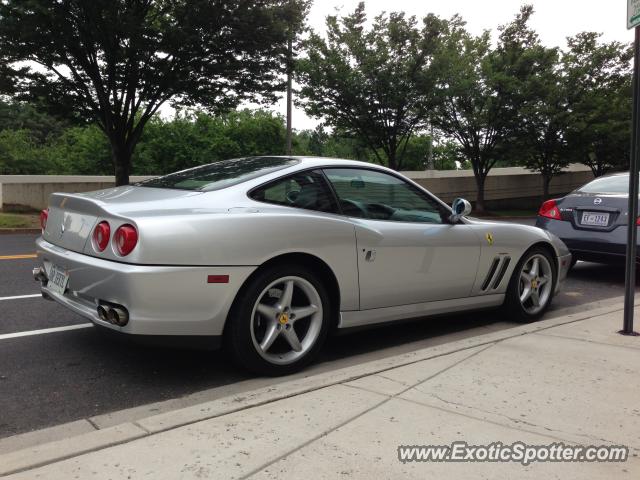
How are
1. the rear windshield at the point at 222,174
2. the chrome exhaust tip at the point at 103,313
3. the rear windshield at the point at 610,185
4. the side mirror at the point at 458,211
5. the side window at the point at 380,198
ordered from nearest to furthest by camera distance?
the chrome exhaust tip at the point at 103,313 → the rear windshield at the point at 222,174 → the side window at the point at 380,198 → the side mirror at the point at 458,211 → the rear windshield at the point at 610,185

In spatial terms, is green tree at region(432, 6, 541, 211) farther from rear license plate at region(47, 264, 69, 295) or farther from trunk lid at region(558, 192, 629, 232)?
rear license plate at region(47, 264, 69, 295)

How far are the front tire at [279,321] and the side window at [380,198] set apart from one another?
2.31ft

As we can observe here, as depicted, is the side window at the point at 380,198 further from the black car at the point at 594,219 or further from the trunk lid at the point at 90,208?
the black car at the point at 594,219

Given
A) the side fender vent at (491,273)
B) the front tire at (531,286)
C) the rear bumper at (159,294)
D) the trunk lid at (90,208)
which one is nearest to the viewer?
the rear bumper at (159,294)

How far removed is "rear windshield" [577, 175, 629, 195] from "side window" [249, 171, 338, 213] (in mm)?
5001

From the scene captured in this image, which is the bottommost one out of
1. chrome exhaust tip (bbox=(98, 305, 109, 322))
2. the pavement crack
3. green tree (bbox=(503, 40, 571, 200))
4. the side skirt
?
the pavement crack

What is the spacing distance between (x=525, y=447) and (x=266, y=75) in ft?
51.9

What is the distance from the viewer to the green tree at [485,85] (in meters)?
21.8

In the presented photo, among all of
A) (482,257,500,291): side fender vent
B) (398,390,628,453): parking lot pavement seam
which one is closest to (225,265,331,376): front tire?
(398,390,628,453): parking lot pavement seam

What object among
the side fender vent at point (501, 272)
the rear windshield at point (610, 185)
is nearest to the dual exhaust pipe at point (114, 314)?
the side fender vent at point (501, 272)

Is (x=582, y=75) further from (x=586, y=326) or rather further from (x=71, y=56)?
(x=586, y=326)

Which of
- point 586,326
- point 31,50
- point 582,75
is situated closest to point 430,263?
point 586,326

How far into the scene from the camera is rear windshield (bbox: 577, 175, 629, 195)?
24.9 feet

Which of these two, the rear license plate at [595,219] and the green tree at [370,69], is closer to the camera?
the rear license plate at [595,219]
